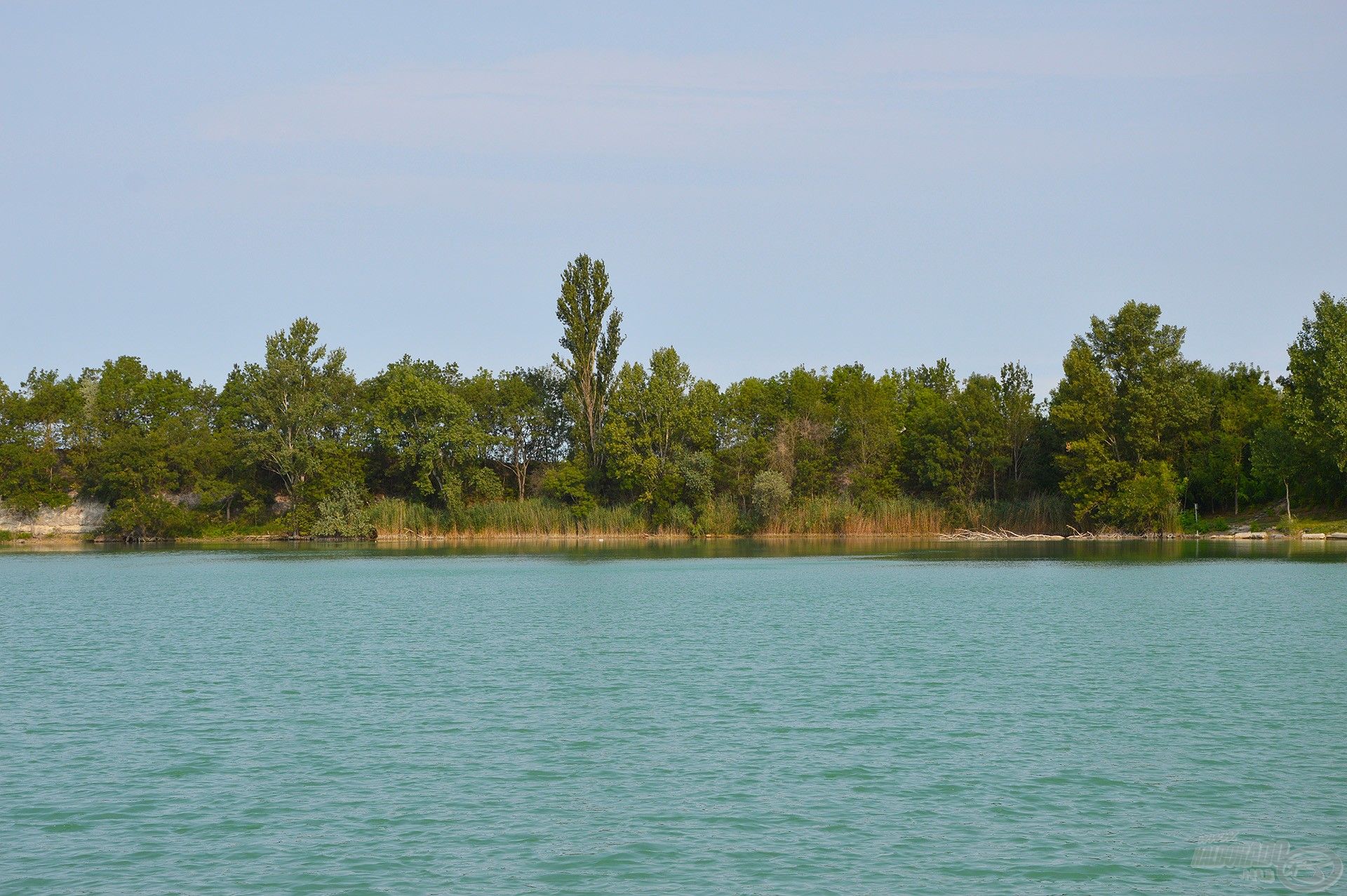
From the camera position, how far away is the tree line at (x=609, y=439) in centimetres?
6925

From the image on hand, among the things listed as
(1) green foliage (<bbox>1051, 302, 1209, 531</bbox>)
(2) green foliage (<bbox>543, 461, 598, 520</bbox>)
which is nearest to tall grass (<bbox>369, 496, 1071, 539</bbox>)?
(2) green foliage (<bbox>543, 461, 598, 520</bbox>)

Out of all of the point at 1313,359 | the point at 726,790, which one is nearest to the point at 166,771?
the point at 726,790

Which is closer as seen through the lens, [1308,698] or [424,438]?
[1308,698]

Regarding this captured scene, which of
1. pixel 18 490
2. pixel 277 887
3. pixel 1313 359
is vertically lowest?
pixel 277 887

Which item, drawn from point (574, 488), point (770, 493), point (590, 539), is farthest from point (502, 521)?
point (770, 493)

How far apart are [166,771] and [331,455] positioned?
68.7 meters

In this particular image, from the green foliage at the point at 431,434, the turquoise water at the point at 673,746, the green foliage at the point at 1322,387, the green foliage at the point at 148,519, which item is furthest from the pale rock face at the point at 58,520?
the green foliage at the point at 1322,387

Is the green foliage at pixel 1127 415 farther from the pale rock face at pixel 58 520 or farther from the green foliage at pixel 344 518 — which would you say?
the pale rock face at pixel 58 520

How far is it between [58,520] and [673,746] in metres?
83.0

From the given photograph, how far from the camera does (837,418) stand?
272ft

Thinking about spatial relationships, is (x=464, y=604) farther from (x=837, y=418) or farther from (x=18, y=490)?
(x=18, y=490)

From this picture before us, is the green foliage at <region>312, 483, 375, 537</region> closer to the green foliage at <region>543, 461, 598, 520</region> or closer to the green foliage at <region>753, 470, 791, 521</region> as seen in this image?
the green foliage at <region>543, 461, 598, 520</region>

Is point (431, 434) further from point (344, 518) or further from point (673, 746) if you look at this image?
point (673, 746)

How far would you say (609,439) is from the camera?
3059 inches
